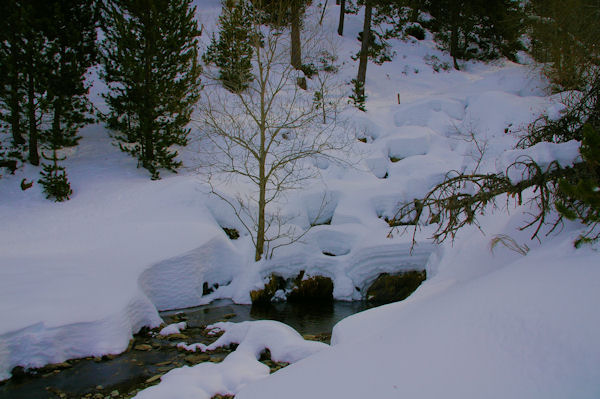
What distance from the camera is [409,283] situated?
383 inches

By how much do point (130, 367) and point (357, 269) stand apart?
19.6 ft

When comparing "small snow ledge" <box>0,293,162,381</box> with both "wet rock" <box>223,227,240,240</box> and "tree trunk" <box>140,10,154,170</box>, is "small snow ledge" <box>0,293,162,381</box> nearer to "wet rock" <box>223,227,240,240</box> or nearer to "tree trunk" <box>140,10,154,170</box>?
"wet rock" <box>223,227,240,240</box>

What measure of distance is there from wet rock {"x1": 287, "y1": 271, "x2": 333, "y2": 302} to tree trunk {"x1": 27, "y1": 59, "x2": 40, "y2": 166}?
9.71 metres

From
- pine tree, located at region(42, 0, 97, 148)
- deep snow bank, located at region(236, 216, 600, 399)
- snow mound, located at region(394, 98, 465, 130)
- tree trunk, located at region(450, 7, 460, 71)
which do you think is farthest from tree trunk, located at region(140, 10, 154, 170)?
tree trunk, located at region(450, 7, 460, 71)

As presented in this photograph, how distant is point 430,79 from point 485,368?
2481cm

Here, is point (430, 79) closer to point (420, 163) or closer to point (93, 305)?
point (420, 163)

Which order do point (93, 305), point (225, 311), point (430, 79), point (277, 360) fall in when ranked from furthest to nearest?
point (430, 79)
point (225, 311)
point (93, 305)
point (277, 360)

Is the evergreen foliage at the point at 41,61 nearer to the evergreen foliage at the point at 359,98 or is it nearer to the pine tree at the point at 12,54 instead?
the pine tree at the point at 12,54

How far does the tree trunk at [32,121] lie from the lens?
11797 millimetres

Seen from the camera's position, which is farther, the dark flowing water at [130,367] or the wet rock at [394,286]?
the wet rock at [394,286]

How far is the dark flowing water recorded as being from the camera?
5.43 m

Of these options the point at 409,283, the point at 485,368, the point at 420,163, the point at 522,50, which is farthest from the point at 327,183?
the point at 522,50

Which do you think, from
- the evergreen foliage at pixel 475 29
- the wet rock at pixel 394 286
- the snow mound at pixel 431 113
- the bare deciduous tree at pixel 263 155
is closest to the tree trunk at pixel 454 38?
the evergreen foliage at pixel 475 29

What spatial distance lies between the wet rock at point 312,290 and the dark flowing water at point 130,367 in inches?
52.7
